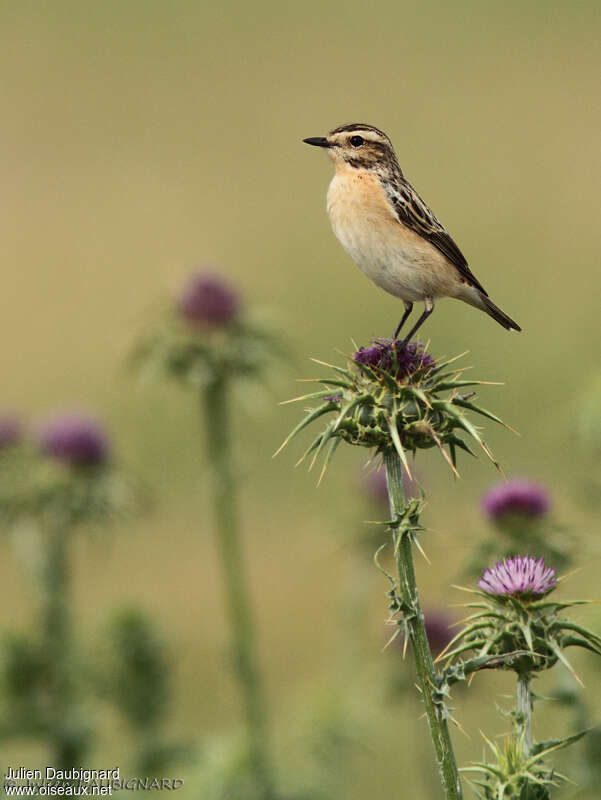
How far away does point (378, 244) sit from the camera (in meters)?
7.01

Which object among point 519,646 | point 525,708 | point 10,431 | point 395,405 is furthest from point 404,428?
point 10,431

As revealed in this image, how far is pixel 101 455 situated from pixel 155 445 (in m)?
13.3

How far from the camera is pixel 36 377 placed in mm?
27047

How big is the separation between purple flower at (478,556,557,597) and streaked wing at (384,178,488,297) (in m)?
2.21

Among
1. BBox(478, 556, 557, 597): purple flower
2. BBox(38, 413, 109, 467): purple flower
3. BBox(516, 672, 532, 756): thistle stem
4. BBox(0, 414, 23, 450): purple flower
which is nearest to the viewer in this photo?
BBox(516, 672, 532, 756): thistle stem

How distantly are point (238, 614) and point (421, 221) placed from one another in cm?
392

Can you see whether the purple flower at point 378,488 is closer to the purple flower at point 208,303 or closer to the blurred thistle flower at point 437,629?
the blurred thistle flower at point 437,629

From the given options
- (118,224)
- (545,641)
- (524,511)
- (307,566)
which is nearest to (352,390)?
(545,641)

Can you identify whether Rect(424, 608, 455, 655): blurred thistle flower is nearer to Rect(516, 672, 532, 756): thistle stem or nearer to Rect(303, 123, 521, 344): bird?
Rect(303, 123, 521, 344): bird

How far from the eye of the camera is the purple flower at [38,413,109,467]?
10.9 m

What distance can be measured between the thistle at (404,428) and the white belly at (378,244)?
1595 millimetres

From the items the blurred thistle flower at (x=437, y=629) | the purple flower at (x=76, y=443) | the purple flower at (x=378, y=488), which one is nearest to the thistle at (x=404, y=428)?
the blurred thistle flower at (x=437, y=629)

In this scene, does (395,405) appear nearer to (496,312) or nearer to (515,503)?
(496,312)

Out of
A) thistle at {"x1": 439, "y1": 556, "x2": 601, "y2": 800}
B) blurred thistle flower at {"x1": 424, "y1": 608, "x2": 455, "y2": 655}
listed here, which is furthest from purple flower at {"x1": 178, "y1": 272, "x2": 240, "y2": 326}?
thistle at {"x1": 439, "y1": 556, "x2": 601, "y2": 800}
